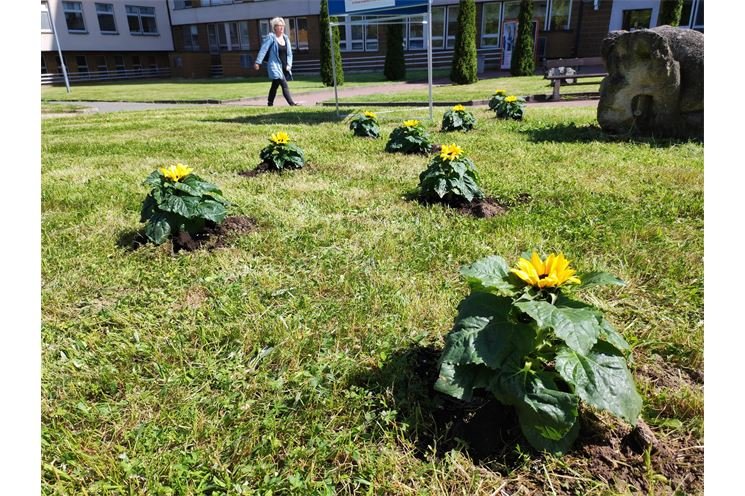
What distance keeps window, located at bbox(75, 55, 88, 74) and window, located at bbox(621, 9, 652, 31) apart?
1408 inches

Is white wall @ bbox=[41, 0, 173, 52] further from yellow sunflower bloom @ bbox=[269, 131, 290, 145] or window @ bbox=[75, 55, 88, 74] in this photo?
yellow sunflower bloom @ bbox=[269, 131, 290, 145]

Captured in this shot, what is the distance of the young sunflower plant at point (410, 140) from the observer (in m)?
6.35

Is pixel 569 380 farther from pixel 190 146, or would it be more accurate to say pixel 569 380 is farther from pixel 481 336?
pixel 190 146

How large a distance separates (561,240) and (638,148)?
372cm

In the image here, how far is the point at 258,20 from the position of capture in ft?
106

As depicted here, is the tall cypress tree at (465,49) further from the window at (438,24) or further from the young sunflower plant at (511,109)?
the young sunflower plant at (511,109)

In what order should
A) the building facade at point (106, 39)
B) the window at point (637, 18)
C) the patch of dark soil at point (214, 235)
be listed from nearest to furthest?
the patch of dark soil at point (214, 235) < the window at point (637, 18) < the building facade at point (106, 39)

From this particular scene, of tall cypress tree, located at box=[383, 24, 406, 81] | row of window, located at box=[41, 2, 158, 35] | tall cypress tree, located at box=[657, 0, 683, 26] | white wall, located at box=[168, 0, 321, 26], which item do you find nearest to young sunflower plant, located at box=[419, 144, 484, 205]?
tall cypress tree, located at box=[383, 24, 406, 81]

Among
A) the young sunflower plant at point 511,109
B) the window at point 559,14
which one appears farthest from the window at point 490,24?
the young sunflower plant at point 511,109

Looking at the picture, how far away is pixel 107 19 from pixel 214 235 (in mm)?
38852

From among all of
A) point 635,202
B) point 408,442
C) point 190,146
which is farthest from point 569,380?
point 190,146

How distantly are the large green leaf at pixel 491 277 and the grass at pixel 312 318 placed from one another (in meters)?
0.57

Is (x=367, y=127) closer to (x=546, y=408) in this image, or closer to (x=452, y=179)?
(x=452, y=179)

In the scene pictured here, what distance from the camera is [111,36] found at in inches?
1326
